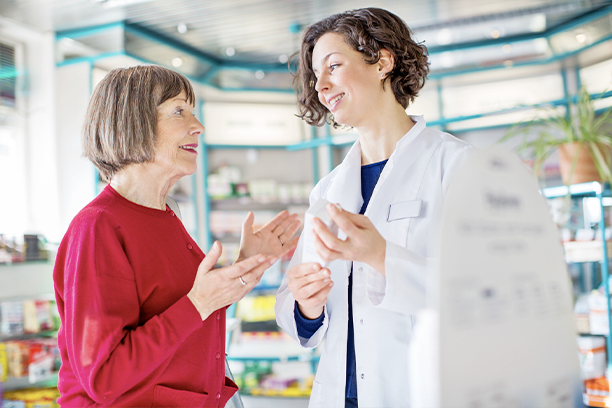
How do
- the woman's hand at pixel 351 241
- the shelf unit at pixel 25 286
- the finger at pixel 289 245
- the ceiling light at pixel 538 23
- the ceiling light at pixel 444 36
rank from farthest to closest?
the ceiling light at pixel 444 36, the ceiling light at pixel 538 23, the shelf unit at pixel 25 286, the finger at pixel 289 245, the woman's hand at pixel 351 241

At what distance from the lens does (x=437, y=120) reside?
550 centimetres

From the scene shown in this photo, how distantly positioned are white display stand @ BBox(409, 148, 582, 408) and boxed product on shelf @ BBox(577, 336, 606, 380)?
3376mm

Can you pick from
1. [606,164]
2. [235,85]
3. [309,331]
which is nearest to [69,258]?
[309,331]

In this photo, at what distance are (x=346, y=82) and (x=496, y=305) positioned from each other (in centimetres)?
99

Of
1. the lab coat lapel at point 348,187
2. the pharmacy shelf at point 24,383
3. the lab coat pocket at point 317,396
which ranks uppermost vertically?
the lab coat lapel at point 348,187

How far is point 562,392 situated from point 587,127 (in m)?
3.51

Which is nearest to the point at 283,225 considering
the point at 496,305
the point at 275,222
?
the point at 275,222

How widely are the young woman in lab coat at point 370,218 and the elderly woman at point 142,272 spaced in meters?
0.25

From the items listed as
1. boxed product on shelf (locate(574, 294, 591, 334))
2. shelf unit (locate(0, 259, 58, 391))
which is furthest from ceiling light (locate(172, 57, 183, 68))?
boxed product on shelf (locate(574, 294, 591, 334))

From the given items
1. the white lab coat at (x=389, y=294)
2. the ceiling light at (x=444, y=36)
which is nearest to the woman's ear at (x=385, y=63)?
the white lab coat at (x=389, y=294)

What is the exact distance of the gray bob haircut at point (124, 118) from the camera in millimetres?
1374

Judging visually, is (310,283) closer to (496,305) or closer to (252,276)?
(252,276)

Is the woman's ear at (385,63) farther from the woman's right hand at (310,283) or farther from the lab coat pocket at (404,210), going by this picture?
the woman's right hand at (310,283)

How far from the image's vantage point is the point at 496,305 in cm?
77
